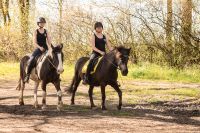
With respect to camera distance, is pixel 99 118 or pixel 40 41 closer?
pixel 99 118

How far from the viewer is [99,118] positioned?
10852 mm

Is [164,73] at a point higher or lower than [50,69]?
lower

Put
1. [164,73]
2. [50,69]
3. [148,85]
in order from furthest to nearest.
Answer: [164,73]
[148,85]
[50,69]

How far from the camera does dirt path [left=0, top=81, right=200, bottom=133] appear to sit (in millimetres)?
A: 9398

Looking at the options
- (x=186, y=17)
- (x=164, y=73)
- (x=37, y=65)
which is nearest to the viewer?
(x=37, y=65)

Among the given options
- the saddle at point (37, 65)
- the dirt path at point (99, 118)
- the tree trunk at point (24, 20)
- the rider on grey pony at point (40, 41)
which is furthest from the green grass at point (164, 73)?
the tree trunk at point (24, 20)

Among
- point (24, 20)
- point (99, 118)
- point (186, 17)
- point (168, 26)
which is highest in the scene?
point (24, 20)

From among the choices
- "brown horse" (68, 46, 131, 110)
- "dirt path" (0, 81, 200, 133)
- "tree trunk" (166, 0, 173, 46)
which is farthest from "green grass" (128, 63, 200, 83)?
"brown horse" (68, 46, 131, 110)

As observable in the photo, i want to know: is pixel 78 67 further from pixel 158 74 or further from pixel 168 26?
pixel 158 74

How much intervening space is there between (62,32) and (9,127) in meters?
20.0

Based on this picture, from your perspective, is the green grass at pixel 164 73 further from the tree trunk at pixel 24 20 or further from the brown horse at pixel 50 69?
the tree trunk at pixel 24 20

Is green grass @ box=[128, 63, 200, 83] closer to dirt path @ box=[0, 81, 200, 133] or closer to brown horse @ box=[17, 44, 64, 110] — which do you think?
dirt path @ box=[0, 81, 200, 133]

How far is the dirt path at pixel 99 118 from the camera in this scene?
30.8 feet

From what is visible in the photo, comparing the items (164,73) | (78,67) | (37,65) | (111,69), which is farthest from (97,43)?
(164,73)
